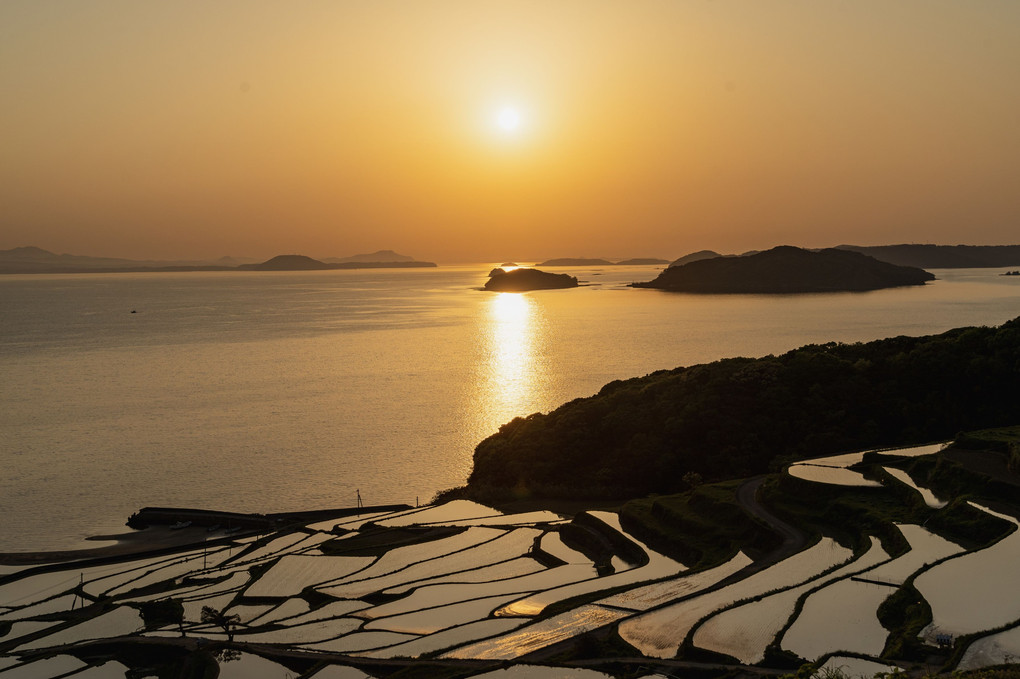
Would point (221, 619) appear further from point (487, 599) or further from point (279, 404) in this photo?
point (279, 404)

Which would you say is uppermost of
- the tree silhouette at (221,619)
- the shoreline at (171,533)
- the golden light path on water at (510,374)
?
the golden light path on water at (510,374)

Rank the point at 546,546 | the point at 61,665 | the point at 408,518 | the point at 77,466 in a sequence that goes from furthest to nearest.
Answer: the point at 77,466
the point at 408,518
the point at 546,546
the point at 61,665

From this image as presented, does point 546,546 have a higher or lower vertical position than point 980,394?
lower

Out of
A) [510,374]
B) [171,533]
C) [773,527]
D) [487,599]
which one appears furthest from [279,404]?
[773,527]

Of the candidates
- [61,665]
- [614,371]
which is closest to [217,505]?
[61,665]

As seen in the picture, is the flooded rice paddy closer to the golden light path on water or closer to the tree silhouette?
the tree silhouette

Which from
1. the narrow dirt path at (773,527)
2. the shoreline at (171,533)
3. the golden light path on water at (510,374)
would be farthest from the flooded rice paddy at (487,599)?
the golden light path on water at (510,374)

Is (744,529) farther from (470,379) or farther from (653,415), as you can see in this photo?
(470,379)

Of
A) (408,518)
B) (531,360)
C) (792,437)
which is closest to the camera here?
(408,518)

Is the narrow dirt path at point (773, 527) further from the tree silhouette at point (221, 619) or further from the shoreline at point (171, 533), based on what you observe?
the shoreline at point (171, 533)
